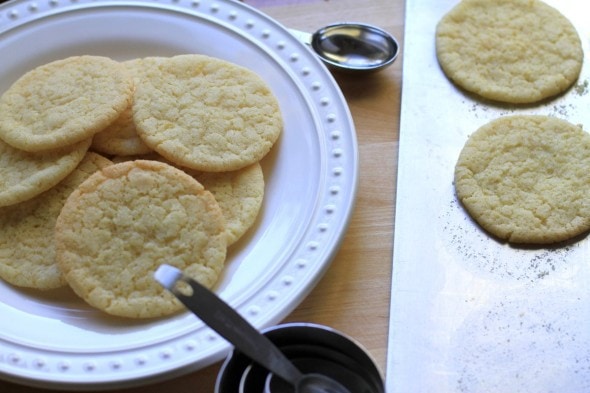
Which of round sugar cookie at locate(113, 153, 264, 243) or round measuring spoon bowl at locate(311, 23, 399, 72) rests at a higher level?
round measuring spoon bowl at locate(311, 23, 399, 72)

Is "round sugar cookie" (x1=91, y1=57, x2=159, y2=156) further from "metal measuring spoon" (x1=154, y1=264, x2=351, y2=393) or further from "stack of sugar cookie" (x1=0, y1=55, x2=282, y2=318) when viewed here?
"metal measuring spoon" (x1=154, y1=264, x2=351, y2=393)

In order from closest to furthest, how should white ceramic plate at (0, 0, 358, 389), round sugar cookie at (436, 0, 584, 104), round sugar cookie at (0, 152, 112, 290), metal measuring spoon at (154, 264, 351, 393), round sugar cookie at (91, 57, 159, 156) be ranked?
metal measuring spoon at (154, 264, 351, 393), white ceramic plate at (0, 0, 358, 389), round sugar cookie at (0, 152, 112, 290), round sugar cookie at (91, 57, 159, 156), round sugar cookie at (436, 0, 584, 104)

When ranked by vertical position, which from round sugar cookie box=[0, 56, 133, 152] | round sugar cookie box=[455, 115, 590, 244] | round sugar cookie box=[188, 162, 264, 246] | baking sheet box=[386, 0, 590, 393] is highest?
round sugar cookie box=[0, 56, 133, 152]

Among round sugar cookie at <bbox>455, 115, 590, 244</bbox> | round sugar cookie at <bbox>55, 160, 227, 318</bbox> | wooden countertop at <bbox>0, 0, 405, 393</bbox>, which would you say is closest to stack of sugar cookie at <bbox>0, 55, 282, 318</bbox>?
round sugar cookie at <bbox>55, 160, 227, 318</bbox>

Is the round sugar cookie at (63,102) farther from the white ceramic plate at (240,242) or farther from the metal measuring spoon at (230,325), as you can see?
the metal measuring spoon at (230,325)

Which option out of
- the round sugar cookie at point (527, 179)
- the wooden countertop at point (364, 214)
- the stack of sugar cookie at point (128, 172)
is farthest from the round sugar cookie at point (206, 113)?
the round sugar cookie at point (527, 179)

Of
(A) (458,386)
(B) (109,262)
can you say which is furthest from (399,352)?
(B) (109,262)
